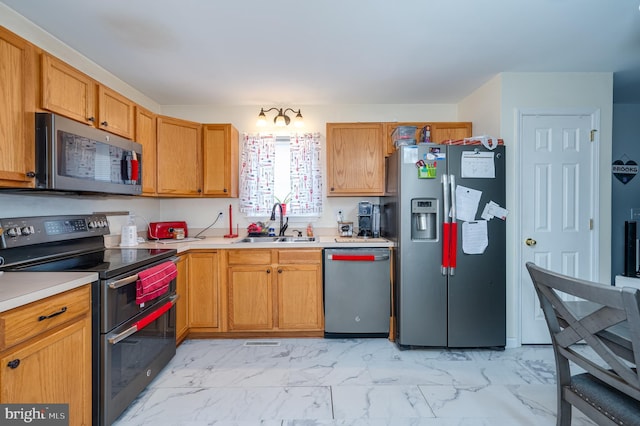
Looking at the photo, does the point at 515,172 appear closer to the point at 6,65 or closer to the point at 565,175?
the point at 565,175

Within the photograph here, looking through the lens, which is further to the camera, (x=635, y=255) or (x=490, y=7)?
(x=635, y=255)

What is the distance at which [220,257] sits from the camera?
2.63m

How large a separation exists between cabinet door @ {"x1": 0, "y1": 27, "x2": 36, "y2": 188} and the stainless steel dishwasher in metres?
2.07

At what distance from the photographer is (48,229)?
5.91 ft

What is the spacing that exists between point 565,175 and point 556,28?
4.07 ft

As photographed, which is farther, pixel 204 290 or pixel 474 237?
pixel 204 290

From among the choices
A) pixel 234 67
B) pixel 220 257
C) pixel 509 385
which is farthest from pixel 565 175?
pixel 220 257

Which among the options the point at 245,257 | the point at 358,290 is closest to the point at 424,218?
the point at 358,290

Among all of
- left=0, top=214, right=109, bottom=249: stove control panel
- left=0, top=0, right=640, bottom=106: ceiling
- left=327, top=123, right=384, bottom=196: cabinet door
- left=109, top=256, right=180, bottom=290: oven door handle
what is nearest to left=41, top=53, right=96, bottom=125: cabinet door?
left=0, top=0, right=640, bottom=106: ceiling

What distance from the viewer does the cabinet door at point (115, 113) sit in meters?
1.98

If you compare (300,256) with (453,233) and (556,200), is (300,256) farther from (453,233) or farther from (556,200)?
(556,200)

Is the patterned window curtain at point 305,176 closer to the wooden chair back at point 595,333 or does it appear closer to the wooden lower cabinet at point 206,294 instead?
the wooden lower cabinet at point 206,294

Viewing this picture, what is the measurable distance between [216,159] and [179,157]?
0.35 meters

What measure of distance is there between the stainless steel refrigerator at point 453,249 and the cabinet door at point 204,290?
1.67 metres
